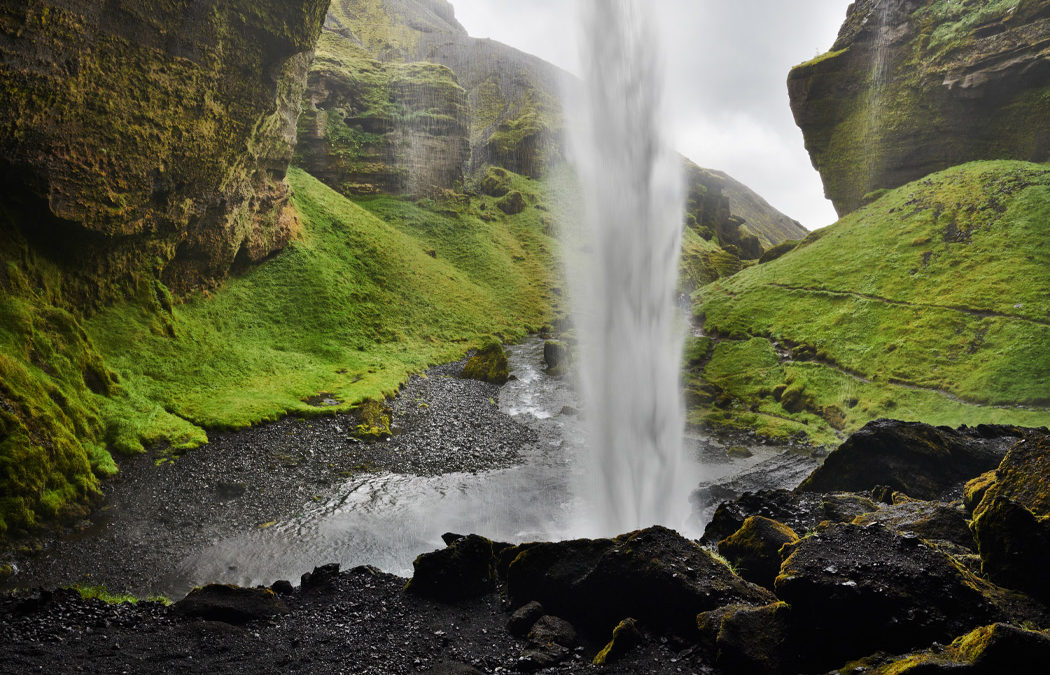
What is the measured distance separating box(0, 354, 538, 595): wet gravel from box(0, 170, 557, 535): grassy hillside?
40.9 inches

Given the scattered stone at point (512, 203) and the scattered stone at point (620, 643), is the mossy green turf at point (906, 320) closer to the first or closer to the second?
the scattered stone at point (620, 643)

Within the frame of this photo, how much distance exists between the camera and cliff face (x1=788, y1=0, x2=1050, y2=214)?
44625mm

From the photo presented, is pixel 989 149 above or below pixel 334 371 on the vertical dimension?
above

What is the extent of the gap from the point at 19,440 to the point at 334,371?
18.5 meters

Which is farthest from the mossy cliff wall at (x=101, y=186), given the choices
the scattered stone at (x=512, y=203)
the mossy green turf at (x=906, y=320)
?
the scattered stone at (x=512, y=203)

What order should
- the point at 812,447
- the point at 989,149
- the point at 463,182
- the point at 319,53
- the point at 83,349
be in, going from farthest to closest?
the point at 463,182, the point at 319,53, the point at 989,149, the point at 812,447, the point at 83,349

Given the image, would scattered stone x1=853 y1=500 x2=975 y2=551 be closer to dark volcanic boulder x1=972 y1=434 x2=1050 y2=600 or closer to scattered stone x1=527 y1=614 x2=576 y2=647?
dark volcanic boulder x1=972 y1=434 x2=1050 y2=600

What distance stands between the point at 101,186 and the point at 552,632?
26789mm

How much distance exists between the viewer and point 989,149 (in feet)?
156

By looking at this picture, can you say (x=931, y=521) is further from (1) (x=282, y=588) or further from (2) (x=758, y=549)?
(1) (x=282, y=588)

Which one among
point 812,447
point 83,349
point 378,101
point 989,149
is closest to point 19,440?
point 83,349

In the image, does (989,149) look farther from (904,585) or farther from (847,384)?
(904,585)

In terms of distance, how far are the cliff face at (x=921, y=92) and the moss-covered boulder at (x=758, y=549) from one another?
5459 centimetres

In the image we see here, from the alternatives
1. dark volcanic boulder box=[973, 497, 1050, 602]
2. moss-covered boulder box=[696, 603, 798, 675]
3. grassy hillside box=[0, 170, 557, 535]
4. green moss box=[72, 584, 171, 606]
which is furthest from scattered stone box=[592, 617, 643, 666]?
grassy hillside box=[0, 170, 557, 535]
